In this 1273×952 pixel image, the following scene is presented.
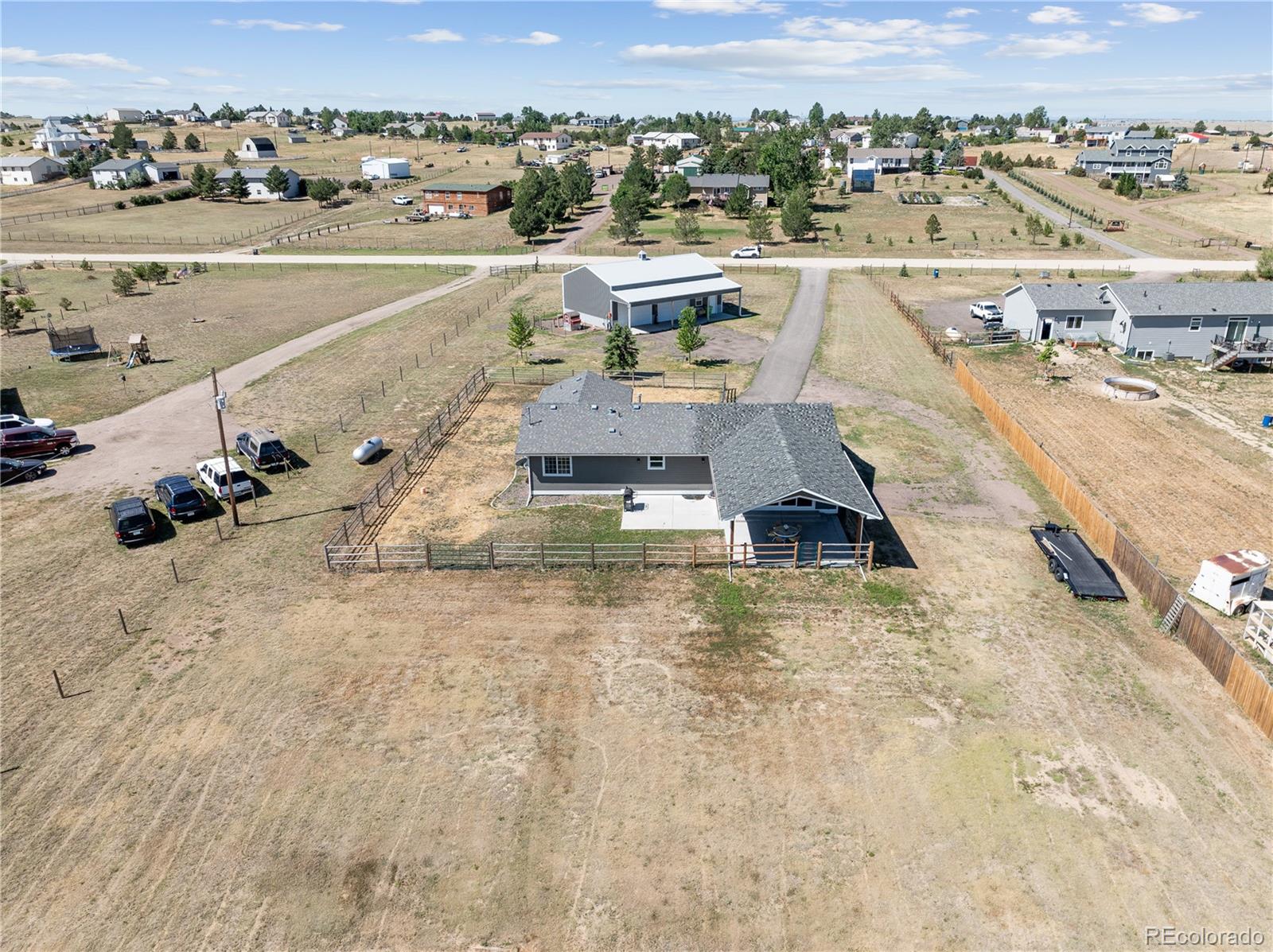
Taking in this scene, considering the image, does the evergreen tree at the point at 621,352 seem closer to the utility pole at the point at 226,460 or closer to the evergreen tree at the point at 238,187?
the utility pole at the point at 226,460

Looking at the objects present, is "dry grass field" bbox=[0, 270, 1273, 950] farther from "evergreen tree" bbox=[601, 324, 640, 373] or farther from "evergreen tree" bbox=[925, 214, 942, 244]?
"evergreen tree" bbox=[925, 214, 942, 244]

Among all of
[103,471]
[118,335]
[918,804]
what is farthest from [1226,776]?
[118,335]

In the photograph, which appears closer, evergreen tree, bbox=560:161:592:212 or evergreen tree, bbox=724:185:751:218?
evergreen tree, bbox=724:185:751:218

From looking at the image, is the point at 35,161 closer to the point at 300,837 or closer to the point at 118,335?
the point at 118,335

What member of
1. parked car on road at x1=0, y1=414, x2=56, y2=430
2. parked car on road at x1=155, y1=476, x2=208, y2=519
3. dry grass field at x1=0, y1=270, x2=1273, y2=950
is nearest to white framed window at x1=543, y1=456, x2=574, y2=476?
dry grass field at x1=0, y1=270, x2=1273, y2=950

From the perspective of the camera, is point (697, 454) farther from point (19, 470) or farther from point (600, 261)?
point (600, 261)
